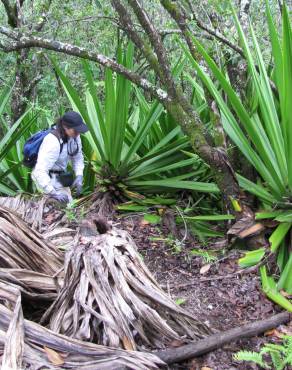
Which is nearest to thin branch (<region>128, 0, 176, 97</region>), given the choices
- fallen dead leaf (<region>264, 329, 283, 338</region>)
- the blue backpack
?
the blue backpack

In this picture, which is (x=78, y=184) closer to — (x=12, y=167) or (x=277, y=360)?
(x=12, y=167)

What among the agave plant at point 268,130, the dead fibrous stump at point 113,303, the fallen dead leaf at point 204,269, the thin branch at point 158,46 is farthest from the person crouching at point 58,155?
the dead fibrous stump at point 113,303

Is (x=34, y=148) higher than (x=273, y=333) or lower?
higher

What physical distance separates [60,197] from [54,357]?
8.21 ft

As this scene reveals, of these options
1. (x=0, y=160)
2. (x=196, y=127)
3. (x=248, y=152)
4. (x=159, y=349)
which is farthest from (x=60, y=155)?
(x=159, y=349)

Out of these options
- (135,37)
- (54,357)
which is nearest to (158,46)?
(135,37)

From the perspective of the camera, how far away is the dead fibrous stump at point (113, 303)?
6.84 ft

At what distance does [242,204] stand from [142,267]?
1.30 metres

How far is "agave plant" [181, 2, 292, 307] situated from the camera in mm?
3092

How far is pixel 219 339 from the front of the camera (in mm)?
2305

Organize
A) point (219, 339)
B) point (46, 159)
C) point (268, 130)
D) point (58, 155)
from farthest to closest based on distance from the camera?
point (58, 155), point (46, 159), point (268, 130), point (219, 339)

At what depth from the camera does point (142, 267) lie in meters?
2.29

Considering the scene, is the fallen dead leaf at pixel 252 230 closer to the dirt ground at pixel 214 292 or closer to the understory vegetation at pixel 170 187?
the understory vegetation at pixel 170 187

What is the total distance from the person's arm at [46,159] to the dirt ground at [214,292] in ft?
3.42
